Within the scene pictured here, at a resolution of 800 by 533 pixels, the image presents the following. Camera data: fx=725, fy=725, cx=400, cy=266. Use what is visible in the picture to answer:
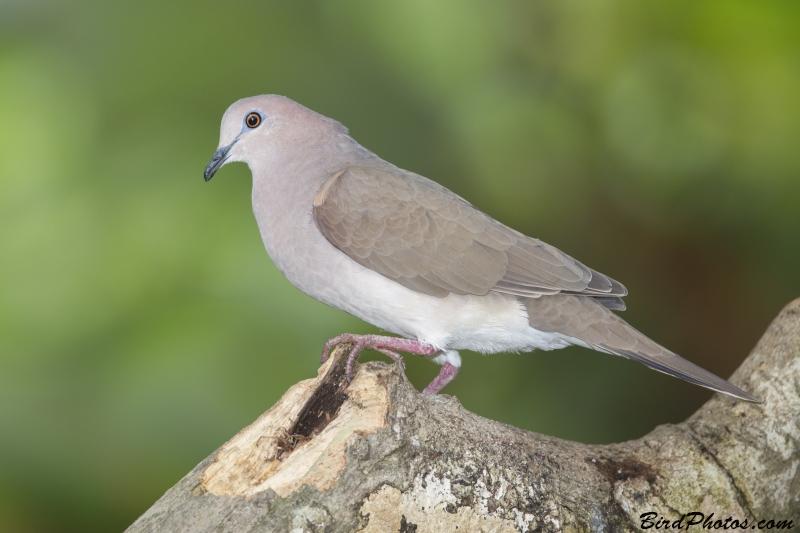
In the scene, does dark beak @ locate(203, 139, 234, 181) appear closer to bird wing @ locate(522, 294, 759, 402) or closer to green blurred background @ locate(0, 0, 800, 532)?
green blurred background @ locate(0, 0, 800, 532)

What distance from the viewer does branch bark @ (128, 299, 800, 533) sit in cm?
203

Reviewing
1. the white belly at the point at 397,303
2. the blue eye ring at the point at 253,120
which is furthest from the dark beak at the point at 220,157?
the white belly at the point at 397,303

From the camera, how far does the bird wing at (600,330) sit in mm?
2652

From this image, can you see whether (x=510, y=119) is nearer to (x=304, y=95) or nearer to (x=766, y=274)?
(x=304, y=95)

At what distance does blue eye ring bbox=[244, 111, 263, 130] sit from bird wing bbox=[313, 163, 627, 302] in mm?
518

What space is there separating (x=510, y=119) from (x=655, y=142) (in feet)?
3.29

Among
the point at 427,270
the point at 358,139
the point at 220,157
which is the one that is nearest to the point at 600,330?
the point at 427,270

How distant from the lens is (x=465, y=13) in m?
5.04

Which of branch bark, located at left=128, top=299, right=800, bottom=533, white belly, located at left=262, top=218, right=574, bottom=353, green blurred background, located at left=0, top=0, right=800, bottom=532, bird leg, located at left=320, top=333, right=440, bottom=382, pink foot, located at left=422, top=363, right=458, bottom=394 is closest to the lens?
branch bark, located at left=128, top=299, right=800, bottom=533

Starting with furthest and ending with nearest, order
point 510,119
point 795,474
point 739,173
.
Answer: point 510,119
point 739,173
point 795,474

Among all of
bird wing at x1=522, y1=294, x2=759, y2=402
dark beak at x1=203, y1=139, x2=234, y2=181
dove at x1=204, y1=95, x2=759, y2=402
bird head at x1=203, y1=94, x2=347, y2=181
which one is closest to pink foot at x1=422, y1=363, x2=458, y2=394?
dove at x1=204, y1=95, x2=759, y2=402

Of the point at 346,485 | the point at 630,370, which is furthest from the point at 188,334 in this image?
the point at 630,370

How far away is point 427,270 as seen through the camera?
2.84 m

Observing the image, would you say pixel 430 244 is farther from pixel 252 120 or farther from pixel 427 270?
pixel 252 120
